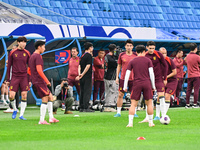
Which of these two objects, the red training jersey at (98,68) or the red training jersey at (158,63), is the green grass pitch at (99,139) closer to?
the red training jersey at (158,63)

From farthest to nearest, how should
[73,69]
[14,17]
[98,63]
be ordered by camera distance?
[14,17]
[98,63]
[73,69]

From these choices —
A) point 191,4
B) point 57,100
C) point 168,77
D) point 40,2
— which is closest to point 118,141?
point 168,77

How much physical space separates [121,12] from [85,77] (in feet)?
77.9

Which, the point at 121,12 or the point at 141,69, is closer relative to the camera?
the point at 141,69

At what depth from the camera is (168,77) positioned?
11.1 meters

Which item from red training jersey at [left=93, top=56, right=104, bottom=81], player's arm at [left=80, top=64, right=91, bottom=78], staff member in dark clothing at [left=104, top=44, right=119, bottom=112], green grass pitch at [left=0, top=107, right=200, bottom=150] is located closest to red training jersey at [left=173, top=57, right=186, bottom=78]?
red training jersey at [left=93, top=56, right=104, bottom=81]

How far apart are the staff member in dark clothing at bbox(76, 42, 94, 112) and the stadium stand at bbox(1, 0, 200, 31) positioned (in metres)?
18.5

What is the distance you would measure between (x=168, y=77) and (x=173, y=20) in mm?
29267

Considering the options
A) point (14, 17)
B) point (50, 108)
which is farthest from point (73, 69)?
point (14, 17)

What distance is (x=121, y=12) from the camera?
37781mm

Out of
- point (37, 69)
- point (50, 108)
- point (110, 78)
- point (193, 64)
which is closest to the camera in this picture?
point (37, 69)

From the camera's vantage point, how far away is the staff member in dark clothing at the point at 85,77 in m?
14.5

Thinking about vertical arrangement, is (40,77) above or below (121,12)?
below

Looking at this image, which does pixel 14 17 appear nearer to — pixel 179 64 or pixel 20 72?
pixel 179 64
